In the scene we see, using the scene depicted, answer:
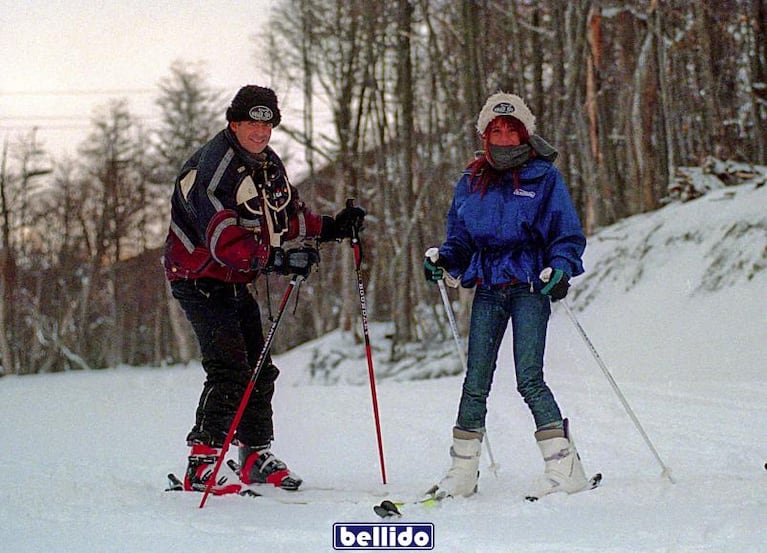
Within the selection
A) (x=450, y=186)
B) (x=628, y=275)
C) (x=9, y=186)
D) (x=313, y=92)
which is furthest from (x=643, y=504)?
(x=9, y=186)

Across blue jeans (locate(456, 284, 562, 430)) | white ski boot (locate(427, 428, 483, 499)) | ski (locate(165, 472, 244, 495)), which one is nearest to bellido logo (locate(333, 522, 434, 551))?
white ski boot (locate(427, 428, 483, 499))

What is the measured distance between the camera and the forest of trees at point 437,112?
1345 centimetres

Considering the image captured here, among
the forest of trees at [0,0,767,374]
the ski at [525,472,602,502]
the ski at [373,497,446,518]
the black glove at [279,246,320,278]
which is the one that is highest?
the forest of trees at [0,0,767,374]

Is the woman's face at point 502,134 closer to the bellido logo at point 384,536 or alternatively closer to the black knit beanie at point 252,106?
the black knit beanie at point 252,106

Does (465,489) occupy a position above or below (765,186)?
below

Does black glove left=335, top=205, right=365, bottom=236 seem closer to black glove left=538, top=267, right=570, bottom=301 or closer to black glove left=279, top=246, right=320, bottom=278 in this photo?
black glove left=279, top=246, right=320, bottom=278

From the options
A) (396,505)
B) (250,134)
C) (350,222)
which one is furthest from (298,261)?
(396,505)

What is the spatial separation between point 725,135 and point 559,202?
35.8ft

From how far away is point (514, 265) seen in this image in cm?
358

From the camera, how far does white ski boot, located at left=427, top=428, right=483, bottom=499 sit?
11.5 feet

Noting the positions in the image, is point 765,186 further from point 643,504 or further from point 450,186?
point 643,504

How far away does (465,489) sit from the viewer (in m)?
3.53

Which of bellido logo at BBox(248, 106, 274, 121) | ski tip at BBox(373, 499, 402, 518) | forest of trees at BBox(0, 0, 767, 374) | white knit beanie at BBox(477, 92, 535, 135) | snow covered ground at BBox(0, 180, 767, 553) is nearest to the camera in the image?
snow covered ground at BBox(0, 180, 767, 553)

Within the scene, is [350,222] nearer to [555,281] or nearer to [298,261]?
[298,261]
